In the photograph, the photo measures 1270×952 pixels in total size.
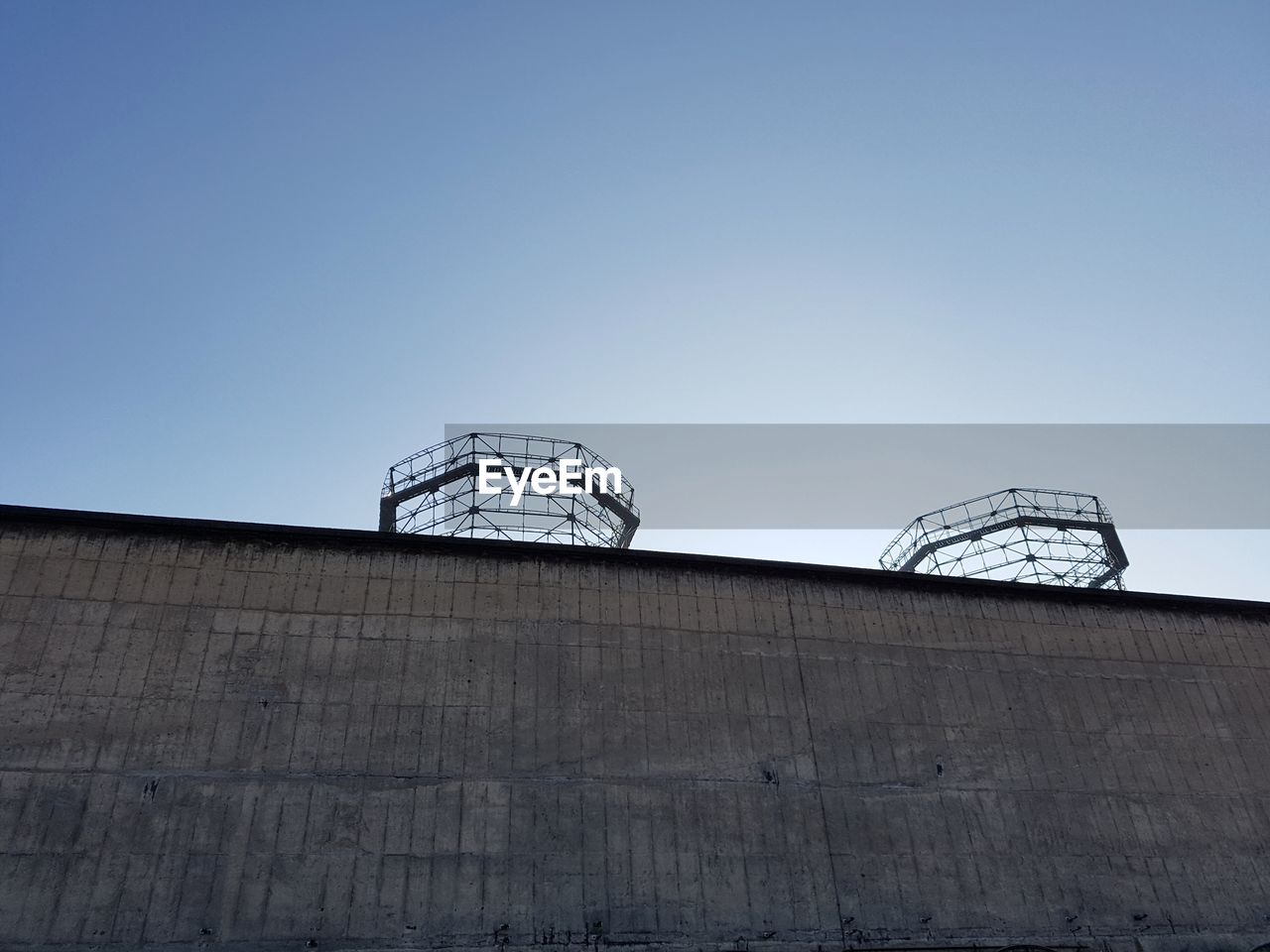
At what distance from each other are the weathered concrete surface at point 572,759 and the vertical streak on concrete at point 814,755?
0.09 metres

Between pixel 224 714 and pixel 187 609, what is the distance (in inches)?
112

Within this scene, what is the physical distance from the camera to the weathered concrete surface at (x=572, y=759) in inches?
730

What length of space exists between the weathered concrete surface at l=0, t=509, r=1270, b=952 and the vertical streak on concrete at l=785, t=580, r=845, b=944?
0.09 metres

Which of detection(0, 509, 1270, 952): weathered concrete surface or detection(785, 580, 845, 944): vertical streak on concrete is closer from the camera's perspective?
detection(0, 509, 1270, 952): weathered concrete surface

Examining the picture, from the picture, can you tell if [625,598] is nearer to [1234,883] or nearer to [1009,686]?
[1009,686]

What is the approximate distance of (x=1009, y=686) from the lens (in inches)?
990

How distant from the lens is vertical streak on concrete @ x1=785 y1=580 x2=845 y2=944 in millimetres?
20703

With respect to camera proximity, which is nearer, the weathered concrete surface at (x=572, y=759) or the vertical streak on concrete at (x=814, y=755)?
the weathered concrete surface at (x=572, y=759)

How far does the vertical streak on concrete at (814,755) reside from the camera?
2070cm

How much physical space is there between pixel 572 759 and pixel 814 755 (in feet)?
20.4

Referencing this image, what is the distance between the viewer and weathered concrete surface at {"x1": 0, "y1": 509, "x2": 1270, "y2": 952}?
18531 mm

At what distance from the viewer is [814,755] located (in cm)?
2253

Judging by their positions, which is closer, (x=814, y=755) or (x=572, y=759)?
(x=572, y=759)

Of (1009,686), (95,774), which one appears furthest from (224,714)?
(1009,686)
